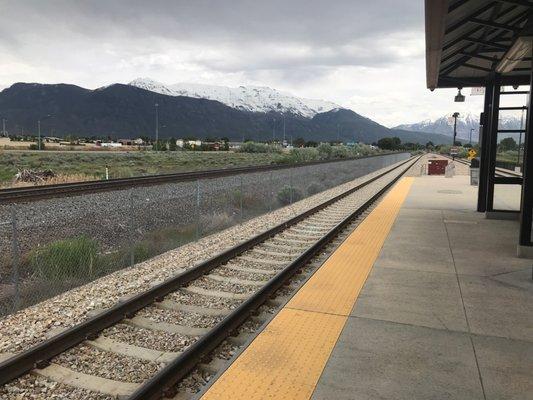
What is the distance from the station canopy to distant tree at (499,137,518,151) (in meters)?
1.55

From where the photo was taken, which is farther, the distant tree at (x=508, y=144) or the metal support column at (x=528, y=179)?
the distant tree at (x=508, y=144)

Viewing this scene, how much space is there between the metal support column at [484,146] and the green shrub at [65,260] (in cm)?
1112

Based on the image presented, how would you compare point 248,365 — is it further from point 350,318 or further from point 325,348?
point 350,318

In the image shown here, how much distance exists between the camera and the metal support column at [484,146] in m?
13.6

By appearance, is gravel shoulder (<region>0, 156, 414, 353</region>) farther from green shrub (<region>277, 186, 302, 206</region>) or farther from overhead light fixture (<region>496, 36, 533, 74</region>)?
green shrub (<region>277, 186, 302, 206</region>)

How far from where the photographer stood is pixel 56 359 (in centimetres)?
486

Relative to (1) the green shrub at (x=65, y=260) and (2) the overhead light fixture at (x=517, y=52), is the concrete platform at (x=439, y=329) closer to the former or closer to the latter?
(2) the overhead light fixture at (x=517, y=52)

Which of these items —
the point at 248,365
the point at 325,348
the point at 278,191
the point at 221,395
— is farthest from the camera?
the point at 278,191

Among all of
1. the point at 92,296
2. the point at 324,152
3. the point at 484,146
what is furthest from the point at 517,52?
the point at 324,152

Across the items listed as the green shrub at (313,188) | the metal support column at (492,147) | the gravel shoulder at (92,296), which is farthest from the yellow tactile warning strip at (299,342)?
the green shrub at (313,188)

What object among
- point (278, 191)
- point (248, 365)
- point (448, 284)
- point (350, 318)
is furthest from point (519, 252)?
point (278, 191)

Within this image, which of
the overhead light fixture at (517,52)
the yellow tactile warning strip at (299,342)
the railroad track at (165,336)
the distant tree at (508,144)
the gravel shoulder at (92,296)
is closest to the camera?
the yellow tactile warning strip at (299,342)

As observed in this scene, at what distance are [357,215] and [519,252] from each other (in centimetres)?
603

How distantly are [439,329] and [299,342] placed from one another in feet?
5.49
